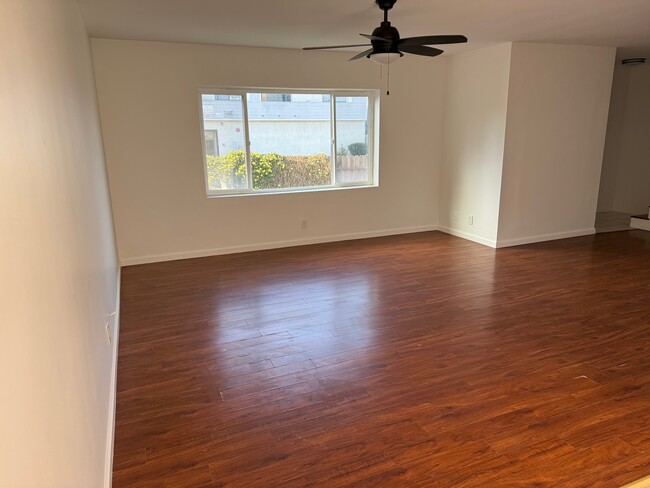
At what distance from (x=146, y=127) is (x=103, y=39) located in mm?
915

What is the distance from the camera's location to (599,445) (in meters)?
2.04

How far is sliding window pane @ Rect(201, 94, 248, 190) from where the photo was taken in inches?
202

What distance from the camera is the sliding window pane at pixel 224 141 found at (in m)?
5.14

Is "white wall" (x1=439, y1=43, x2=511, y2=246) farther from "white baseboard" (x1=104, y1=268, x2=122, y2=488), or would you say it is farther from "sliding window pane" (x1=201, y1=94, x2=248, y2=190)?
"white baseboard" (x1=104, y1=268, x2=122, y2=488)

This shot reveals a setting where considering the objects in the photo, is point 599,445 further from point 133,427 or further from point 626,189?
point 626,189

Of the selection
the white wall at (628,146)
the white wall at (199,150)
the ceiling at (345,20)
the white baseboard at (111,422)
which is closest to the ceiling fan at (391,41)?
the ceiling at (345,20)

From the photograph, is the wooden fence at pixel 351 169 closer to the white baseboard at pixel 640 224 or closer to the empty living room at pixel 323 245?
the empty living room at pixel 323 245

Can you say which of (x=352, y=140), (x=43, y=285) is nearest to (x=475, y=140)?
(x=352, y=140)

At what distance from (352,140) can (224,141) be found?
1.69 m

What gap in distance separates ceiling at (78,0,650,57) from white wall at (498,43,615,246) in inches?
16.7

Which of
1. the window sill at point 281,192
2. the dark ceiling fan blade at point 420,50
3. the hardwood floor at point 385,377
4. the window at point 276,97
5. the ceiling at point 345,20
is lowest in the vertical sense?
the hardwood floor at point 385,377

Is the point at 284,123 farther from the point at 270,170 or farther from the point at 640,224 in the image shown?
the point at 640,224

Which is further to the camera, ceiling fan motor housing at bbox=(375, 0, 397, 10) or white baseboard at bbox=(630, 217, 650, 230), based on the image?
white baseboard at bbox=(630, 217, 650, 230)

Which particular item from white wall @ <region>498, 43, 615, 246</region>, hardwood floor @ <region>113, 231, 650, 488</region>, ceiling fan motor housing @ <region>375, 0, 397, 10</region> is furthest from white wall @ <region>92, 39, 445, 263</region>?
ceiling fan motor housing @ <region>375, 0, 397, 10</region>
